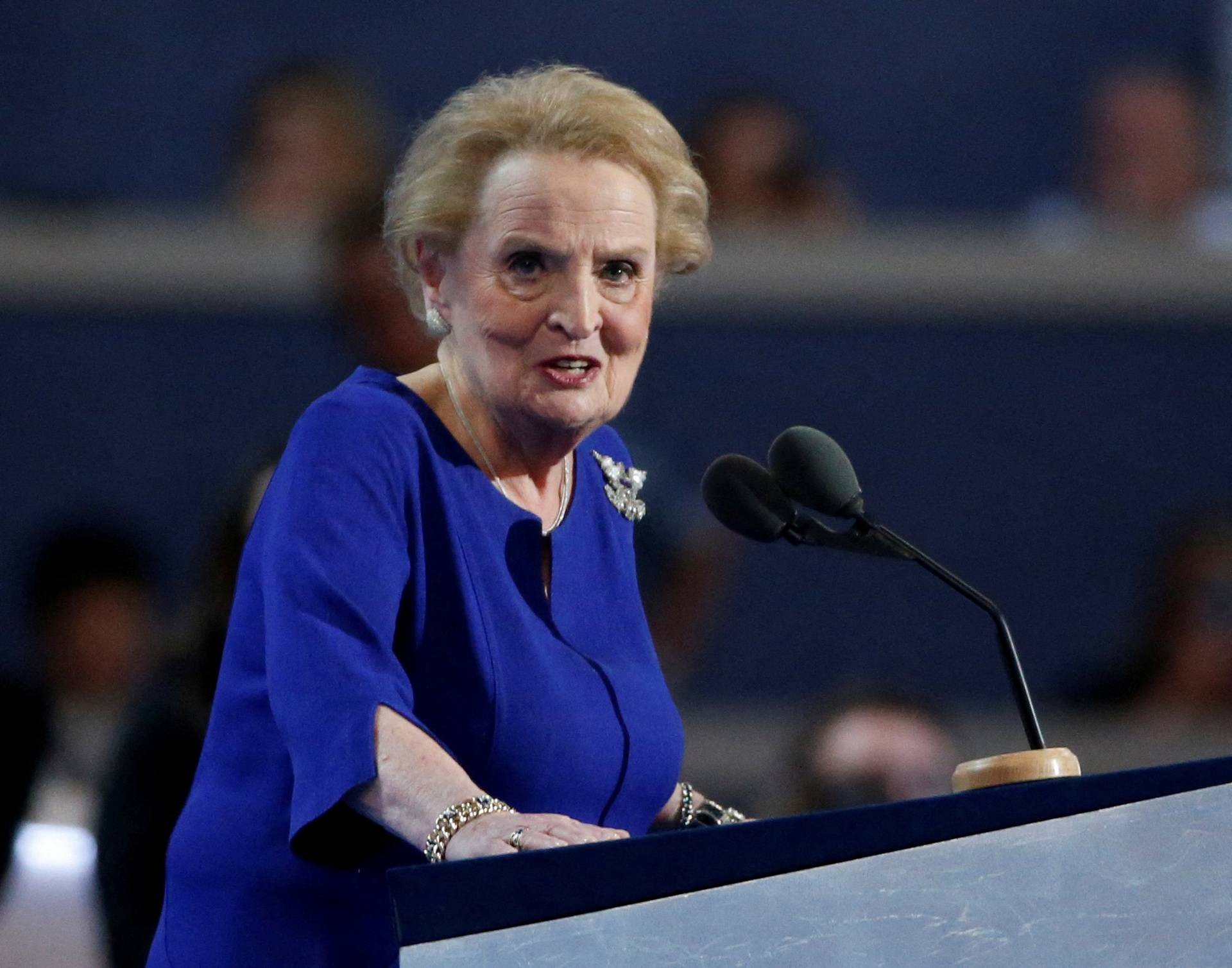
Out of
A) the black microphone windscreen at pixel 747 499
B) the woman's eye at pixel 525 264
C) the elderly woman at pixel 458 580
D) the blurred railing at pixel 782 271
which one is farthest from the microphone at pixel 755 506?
the blurred railing at pixel 782 271

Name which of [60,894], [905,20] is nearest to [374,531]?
A: [60,894]

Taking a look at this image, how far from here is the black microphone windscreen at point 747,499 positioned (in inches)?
61.8

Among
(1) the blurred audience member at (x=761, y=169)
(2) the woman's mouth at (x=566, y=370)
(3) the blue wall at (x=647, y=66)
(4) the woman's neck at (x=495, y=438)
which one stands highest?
(3) the blue wall at (x=647, y=66)

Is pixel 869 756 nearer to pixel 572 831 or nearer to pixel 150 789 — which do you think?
pixel 150 789

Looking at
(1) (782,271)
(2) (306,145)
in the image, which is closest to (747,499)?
(2) (306,145)

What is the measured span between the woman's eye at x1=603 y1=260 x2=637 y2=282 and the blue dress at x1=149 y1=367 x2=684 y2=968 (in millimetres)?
180

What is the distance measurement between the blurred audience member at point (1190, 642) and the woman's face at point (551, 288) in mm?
2883

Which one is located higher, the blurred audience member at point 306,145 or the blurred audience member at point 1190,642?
the blurred audience member at point 306,145

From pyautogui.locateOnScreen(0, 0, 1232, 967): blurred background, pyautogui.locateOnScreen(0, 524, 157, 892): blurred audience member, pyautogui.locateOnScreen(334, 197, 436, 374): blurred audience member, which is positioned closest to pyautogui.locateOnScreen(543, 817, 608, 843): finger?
pyautogui.locateOnScreen(334, 197, 436, 374): blurred audience member

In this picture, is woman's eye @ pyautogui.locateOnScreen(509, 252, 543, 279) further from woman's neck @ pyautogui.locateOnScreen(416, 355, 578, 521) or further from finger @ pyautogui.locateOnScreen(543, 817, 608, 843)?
finger @ pyautogui.locateOnScreen(543, 817, 608, 843)

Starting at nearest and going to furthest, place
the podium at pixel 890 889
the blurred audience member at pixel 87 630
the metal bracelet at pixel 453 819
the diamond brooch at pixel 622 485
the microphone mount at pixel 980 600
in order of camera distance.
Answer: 1. the podium at pixel 890 889
2. the metal bracelet at pixel 453 819
3. the microphone mount at pixel 980 600
4. the diamond brooch at pixel 622 485
5. the blurred audience member at pixel 87 630

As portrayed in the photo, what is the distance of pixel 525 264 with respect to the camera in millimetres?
1513

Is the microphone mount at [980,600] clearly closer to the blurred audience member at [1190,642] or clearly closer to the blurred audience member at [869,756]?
the blurred audience member at [869,756]

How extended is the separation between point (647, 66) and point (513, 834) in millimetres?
3698
